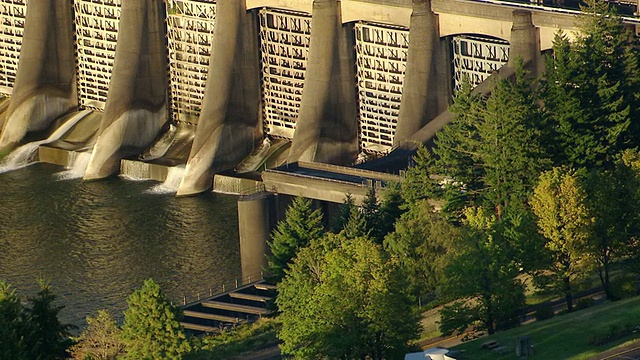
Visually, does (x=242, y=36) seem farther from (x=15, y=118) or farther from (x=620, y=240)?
(x=620, y=240)

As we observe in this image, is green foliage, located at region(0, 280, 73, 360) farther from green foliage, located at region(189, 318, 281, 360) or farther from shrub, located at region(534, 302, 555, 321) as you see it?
shrub, located at region(534, 302, 555, 321)

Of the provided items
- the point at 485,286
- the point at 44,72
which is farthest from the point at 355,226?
the point at 44,72

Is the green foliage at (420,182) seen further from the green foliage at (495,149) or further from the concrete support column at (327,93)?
the concrete support column at (327,93)

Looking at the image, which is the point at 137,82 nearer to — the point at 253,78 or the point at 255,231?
the point at 253,78

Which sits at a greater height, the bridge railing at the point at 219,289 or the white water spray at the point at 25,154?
the white water spray at the point at 25,154

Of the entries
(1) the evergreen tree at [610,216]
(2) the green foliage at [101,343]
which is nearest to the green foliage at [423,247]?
(1) the evergreen tree at [610,216]

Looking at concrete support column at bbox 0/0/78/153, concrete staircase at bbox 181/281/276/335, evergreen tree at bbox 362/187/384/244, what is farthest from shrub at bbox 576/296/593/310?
concrete support column at bbox 0/0/78/153
